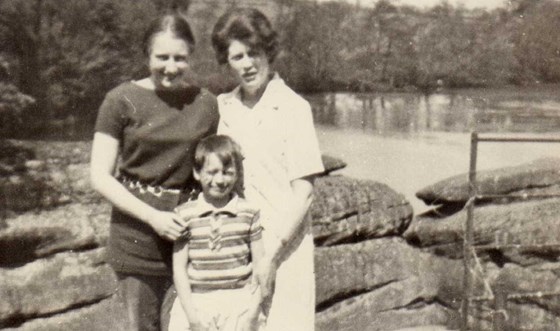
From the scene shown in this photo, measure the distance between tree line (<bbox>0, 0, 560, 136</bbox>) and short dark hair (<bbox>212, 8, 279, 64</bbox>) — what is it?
2123mm

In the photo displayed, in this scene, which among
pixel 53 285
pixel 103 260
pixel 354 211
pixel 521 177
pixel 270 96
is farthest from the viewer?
pixel 521 177

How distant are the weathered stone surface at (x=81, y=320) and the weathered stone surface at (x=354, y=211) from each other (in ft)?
3.83

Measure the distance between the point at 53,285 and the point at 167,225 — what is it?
210 centimetres

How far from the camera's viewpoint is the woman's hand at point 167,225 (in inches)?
71.0

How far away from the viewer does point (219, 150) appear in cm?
182

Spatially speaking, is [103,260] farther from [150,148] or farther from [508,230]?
[508,230]

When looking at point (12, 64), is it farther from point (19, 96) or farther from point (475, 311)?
point (475, 311)

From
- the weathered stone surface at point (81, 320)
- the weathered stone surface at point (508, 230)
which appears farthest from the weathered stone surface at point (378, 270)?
the weathered stone surface at point (81, 320)

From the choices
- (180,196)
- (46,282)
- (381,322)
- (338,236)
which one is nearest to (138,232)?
(180,196)

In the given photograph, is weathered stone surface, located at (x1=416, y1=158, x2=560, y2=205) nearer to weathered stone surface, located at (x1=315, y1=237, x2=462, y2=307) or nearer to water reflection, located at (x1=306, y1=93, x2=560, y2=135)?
water reflection, located at (x1=306, y1=93, x2=560, y2=135)

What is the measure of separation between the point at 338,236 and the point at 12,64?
2159 mm

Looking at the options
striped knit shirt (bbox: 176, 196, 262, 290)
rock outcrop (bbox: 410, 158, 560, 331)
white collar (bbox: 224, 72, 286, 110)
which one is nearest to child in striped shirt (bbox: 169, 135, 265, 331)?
striped knit shirt (bbox: 176, 196, 262, 290)

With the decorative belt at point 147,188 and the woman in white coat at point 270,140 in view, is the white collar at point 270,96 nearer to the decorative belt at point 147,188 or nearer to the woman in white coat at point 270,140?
the woman in white coat at point 270,140

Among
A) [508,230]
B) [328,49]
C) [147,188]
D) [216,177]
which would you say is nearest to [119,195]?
[147,188]
